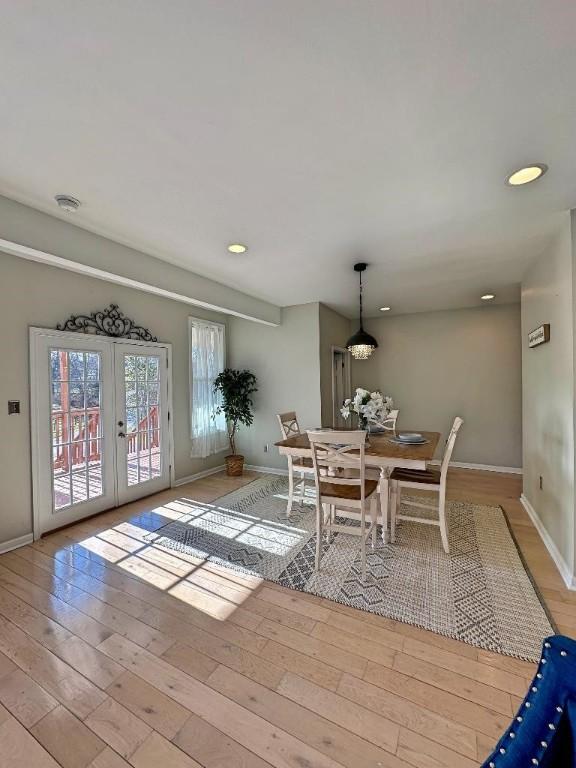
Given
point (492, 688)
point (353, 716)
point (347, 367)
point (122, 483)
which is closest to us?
point (353, 716)

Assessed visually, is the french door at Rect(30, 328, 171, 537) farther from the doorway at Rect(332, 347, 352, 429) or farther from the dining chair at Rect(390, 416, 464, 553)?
the dining chair at Rect(390, 416, 464, 553)

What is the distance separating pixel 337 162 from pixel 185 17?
3.07ft

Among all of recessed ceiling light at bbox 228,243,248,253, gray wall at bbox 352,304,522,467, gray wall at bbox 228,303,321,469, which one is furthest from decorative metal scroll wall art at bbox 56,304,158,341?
gray wall at bbox 352,304,522,467

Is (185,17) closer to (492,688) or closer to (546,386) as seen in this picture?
(492,688)

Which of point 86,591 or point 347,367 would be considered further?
point 347,367

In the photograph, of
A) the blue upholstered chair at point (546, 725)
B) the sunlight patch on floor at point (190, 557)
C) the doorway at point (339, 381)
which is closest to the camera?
the blue upholstered chair at point (546, 725)

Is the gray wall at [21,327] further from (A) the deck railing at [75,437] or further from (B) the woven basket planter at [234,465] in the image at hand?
(B) the woven basket planter at [234,465]

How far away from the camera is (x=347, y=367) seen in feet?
20.2

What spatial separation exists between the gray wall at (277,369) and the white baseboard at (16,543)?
3.04 meters

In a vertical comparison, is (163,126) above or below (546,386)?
above

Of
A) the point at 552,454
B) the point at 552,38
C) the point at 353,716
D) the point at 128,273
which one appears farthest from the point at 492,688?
the point at 128,273

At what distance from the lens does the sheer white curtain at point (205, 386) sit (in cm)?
484

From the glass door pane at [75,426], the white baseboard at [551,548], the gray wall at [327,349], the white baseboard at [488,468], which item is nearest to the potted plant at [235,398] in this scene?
the gray wall at [327,349]

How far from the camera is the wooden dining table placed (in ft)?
8.34
